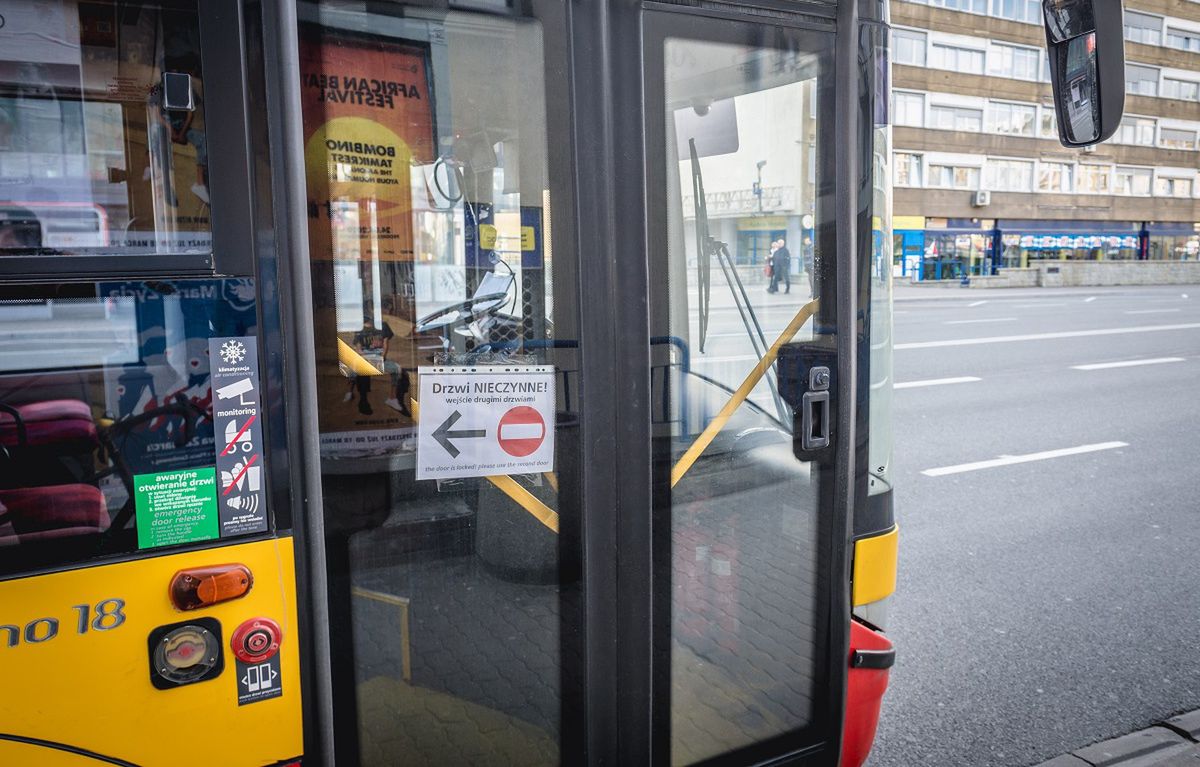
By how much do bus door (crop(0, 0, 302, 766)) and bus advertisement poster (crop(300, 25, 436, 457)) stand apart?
0.15 m

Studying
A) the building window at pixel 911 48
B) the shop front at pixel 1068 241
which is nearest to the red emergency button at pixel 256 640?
the building window at pixel 911 48

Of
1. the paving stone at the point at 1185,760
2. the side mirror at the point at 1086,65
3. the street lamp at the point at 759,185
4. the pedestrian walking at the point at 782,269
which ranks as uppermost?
the side mirror at the point at 1086,65

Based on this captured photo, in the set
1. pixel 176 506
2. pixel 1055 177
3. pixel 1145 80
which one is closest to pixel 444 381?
pixel 176 506

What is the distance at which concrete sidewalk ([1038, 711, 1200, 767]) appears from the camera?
3.39 m

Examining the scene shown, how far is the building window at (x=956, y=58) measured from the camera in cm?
4266

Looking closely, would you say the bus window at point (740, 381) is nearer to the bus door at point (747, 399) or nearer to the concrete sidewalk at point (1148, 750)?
the bus door at point (747, 399)

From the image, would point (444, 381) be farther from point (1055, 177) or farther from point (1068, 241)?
point (1068, 241)

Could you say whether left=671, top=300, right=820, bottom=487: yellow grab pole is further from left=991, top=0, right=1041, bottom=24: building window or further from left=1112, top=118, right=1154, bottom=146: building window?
left=1112, top=118, right=1154, bottom=146: building window

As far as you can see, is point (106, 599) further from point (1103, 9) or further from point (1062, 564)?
point (1062, 564)

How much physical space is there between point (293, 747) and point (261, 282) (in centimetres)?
90

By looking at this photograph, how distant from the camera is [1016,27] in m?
44.5

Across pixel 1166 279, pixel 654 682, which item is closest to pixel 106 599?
pixel 654 682

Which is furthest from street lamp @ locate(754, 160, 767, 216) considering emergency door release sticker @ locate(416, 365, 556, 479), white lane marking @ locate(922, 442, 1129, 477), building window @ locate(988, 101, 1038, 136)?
building window @ locate(988, 101, 1038, 136)

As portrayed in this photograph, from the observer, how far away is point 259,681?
1720 millimetres
